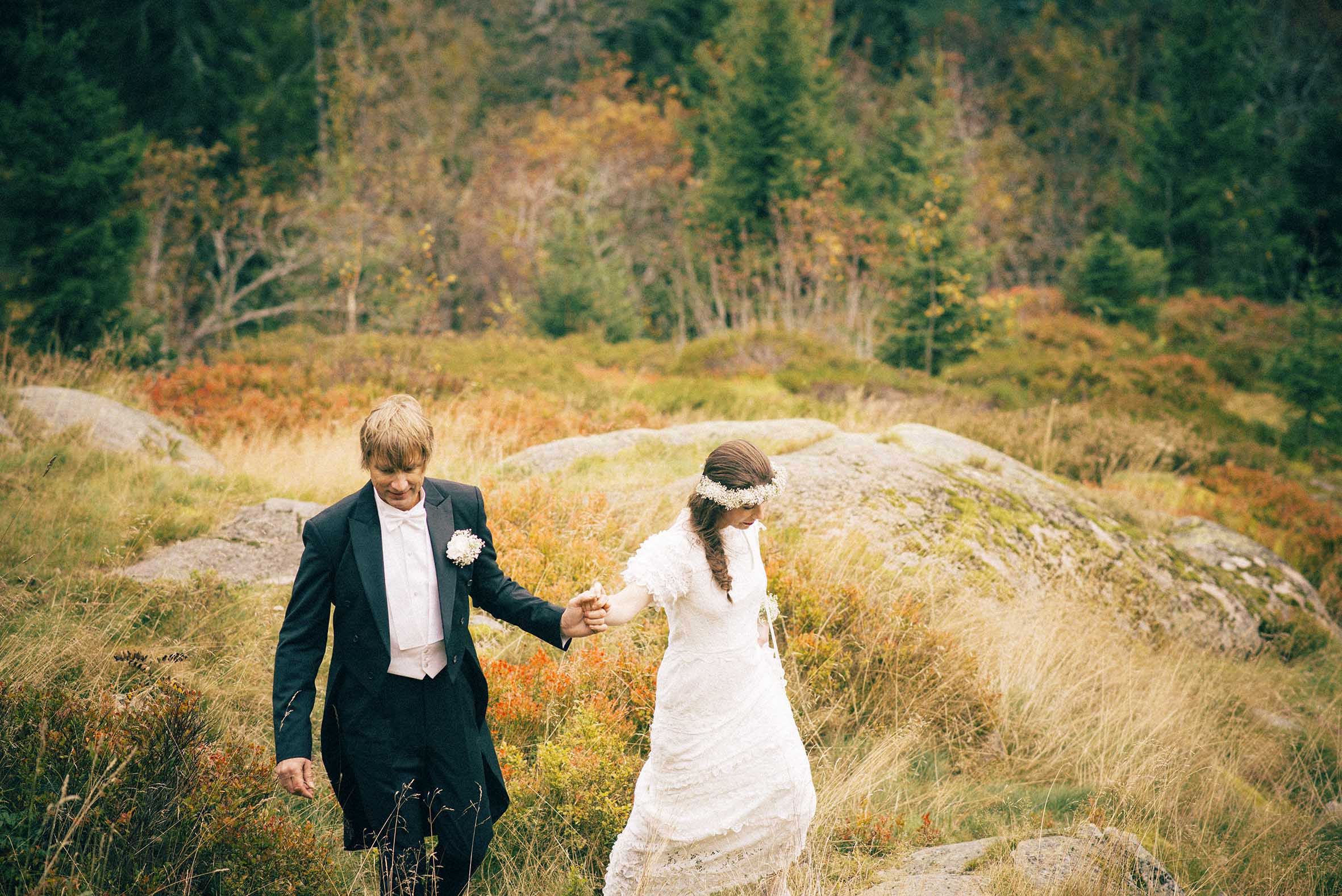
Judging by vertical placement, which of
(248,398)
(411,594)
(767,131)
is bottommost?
(248,398)

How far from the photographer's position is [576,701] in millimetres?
3891

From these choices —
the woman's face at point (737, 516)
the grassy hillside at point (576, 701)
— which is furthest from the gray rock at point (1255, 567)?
the woman's face at point (737, 516)

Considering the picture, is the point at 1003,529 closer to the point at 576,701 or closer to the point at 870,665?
the point at 870,665

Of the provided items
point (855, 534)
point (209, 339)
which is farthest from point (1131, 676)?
point (209, 339)

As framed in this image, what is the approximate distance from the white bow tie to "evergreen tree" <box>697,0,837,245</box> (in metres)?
19.8

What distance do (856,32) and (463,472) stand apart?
3564 centimetres

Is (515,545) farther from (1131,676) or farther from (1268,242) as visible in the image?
(1268,242)

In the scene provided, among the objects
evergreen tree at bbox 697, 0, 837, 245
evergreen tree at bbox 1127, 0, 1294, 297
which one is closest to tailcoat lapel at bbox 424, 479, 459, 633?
evergreen tree at bbox 697, 0, 837, 245

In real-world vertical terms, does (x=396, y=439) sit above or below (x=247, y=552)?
above

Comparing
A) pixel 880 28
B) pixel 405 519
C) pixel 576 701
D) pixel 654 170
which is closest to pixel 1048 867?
pixel 576 701

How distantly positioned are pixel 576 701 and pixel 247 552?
2.77 metres

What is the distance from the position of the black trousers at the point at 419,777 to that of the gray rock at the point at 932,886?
1.47 m

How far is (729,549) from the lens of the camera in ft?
9.39

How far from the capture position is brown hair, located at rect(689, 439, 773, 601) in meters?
2.76
